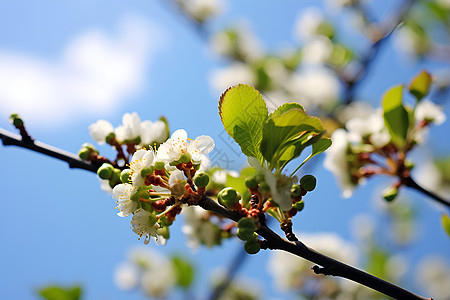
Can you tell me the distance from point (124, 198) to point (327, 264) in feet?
1.39

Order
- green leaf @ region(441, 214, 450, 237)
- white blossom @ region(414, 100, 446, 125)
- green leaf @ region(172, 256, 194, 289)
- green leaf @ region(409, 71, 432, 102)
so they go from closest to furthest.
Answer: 1. green leaf @ region(441, 214, 450, 237)
2. green leaf @ region(409, 71, 432, 102)
3. white blossom @ region(414, 100, 446, 125)
4. green leaf @ region(172, 256, 194, 289)

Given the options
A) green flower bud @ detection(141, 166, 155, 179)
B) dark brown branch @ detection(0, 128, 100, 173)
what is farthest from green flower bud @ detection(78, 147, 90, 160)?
green flower bud @ detection(141, 166, 155, 179)

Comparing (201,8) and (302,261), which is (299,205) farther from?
(201,8)

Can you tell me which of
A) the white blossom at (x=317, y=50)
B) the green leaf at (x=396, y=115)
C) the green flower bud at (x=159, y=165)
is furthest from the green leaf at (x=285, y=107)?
the white blossom at (x=317, y=50)

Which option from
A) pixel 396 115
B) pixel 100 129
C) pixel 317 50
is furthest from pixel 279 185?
pixel 317 50

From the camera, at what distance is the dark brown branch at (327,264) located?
25.9 inches

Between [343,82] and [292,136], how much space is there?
2.36 m

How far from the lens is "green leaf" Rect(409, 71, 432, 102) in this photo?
1.26 m

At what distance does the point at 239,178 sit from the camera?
37.0 inches

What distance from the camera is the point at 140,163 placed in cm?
75

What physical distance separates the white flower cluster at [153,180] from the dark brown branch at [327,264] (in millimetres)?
92

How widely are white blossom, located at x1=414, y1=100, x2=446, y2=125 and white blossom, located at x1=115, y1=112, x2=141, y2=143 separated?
1048 millimetres

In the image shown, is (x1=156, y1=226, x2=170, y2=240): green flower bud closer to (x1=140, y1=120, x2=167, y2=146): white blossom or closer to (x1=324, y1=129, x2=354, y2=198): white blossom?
(x1=140, y1=120, x2=167, y2=146): white blossom

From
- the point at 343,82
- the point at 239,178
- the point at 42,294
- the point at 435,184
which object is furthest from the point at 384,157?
the point at 435,184
